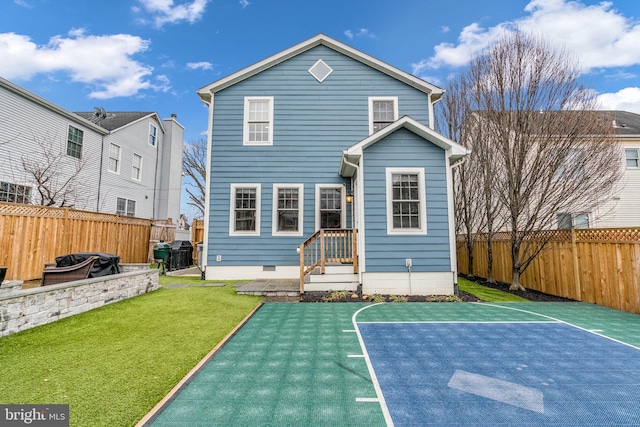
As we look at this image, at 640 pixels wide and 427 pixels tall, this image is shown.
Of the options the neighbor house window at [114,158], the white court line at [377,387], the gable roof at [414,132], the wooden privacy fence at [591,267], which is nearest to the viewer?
the white court line at [377,387]

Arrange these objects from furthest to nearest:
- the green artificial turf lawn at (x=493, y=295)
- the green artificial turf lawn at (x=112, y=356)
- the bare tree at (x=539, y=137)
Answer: the bare tree at (x=539, y=137) → the green artificial turf lawn at (x=493, y=295) → the green artificial turf lawn at (x=112, y=356)

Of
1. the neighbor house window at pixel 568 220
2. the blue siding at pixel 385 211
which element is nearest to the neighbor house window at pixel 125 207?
the blue siding at pixel 385 211

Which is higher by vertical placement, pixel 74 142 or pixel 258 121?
pixel 74 142

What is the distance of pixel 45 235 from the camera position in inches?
321

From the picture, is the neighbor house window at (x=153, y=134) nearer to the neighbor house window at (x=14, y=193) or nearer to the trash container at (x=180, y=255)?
the neighbor house window at (x=14, y=193)

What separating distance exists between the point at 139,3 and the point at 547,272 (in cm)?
2040

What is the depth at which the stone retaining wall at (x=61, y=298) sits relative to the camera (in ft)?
14.0

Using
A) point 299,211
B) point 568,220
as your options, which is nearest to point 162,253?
point 299,211

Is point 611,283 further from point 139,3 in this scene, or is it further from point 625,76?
point 139,3

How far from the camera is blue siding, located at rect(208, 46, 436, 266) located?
976 cm

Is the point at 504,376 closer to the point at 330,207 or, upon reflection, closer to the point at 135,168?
the point at 330,207

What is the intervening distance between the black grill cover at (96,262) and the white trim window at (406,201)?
720cm

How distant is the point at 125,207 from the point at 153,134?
18.7 feet

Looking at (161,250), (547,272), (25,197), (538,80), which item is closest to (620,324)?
(547,272)
